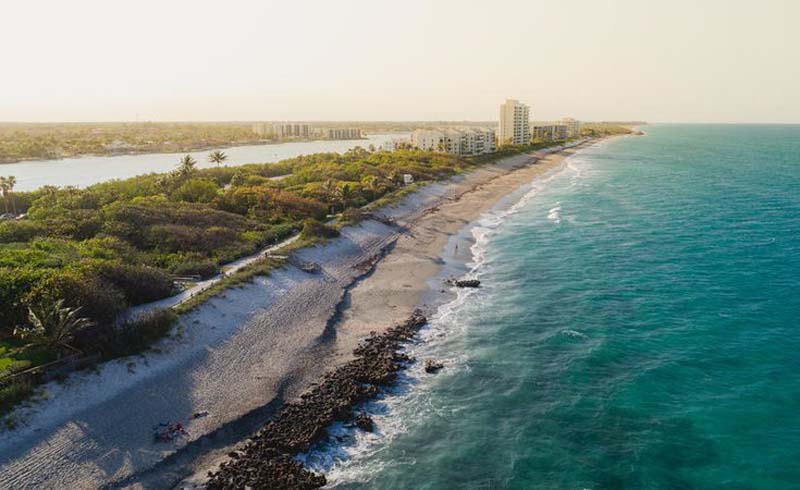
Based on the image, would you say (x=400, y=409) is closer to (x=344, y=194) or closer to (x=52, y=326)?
(x=52, y=326)

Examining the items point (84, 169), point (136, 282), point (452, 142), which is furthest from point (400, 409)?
point (452, 142)

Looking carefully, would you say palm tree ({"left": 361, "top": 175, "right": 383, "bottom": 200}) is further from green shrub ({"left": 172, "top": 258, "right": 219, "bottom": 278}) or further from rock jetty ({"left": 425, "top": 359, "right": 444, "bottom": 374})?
rock jetty ({"left": 425, "top": 359, "right": 444, "bottom": 374})

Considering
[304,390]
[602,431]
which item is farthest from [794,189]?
[304,390]

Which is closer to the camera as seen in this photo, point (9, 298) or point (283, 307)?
point (9, 298)

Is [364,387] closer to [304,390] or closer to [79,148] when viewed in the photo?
[304,390]

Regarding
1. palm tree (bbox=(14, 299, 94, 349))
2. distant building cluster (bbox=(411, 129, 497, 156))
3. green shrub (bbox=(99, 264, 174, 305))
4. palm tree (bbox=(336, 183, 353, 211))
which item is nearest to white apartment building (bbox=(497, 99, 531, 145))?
distant building cluster (bbox=(411, 129, 497, 156))

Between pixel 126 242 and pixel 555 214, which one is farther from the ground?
pixel 126 242
